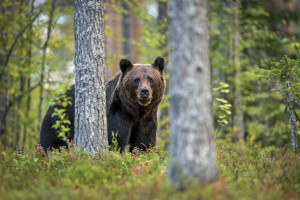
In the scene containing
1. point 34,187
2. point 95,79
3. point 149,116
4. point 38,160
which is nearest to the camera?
point 34,187

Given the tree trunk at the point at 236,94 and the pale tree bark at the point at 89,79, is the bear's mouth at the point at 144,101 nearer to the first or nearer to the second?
the pale tree bark at the point at 89,79

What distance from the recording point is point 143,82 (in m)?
6.32

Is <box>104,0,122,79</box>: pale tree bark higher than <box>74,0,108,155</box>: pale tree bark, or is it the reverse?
<box>104,0,122,79</box>: pale tree bark

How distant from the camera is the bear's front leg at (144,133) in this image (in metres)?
6.90

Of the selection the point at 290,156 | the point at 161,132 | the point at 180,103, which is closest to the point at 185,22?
the point at 180,103

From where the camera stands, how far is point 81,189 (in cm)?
347

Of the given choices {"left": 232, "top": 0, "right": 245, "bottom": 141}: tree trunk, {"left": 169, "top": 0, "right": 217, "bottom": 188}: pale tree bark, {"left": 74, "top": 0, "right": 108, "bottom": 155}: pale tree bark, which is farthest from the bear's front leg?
{"left": 232, "top": 0, "right": 245, "bottom": 141}: tree trunk

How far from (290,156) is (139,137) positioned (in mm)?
3179

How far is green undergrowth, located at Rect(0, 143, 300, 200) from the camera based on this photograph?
3131mm

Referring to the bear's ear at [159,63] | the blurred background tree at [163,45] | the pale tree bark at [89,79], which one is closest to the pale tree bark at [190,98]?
the pale tree bark at [89,79]

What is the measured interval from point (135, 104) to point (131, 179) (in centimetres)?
294

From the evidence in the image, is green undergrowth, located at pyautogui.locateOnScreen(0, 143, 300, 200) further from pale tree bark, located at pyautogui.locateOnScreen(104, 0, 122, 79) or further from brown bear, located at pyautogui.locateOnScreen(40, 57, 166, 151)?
pale tree bark, located at pyautogui.locateOnScreen(104, 0, 122, 79)

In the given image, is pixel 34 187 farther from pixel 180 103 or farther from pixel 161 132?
pixel 161 132

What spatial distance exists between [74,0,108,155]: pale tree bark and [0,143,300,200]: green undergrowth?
40 cm
